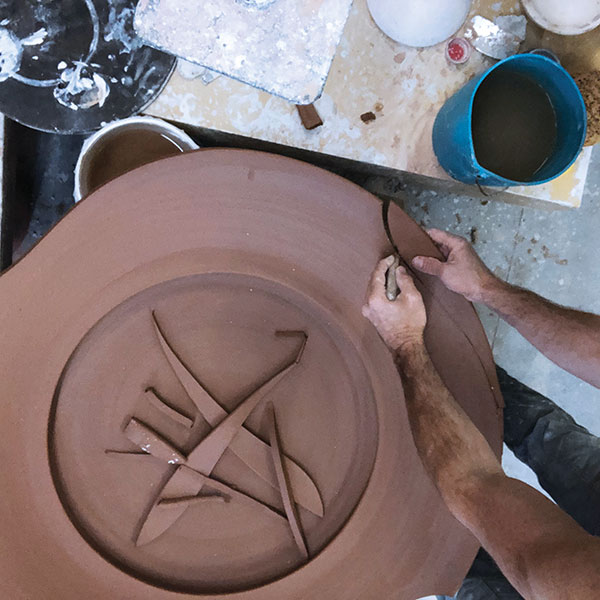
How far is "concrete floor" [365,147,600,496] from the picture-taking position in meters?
1.30

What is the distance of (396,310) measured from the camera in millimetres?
819

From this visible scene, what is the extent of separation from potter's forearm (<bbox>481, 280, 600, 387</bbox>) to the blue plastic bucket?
0.63ft

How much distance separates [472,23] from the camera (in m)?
0.98

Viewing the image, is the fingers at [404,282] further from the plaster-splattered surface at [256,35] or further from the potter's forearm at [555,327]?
the plaster-splattered surface at [256,35]

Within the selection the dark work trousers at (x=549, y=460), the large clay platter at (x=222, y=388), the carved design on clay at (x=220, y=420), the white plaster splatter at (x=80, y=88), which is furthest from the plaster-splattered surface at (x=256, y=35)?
the dark work trousers at (x=549, y=460)

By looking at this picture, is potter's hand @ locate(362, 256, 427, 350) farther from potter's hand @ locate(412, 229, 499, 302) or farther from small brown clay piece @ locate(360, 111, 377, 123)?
small brown clay piece @ locate(360, 111, 377, 123)

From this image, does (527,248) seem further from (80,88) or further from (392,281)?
(80,88)

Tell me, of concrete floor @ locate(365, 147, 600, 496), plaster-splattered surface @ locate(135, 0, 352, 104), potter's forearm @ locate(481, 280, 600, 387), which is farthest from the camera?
concrete floor @ locate(365, 147, 600, 496)

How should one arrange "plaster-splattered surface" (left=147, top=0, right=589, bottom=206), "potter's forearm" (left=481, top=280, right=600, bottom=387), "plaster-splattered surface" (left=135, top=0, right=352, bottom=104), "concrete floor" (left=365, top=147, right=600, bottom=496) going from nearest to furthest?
"plaster-splattered surface" (left=135, top=0, right=352, bottom=104) → "potter's forearm" (left=481, top=280, right=600, bottom=387) → "plaster-splattered surface" (left=147, top=0, right=589, bottom=206) → "concrete floor" (left=365, top=147, right=600, bottom=496)

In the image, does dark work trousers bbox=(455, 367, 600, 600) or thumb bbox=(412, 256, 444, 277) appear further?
dark work trousers bbox=(455, 367, 600, 600)

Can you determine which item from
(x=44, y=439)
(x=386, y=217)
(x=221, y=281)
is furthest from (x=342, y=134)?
(x=44, y=439)

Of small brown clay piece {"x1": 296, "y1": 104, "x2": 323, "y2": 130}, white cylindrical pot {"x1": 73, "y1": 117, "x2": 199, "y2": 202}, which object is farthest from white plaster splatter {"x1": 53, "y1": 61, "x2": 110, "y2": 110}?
small brown clay piece {"x1": 296, "y1": 104, "x2": 323, "y2": 130}

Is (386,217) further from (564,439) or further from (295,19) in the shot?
(564,439)

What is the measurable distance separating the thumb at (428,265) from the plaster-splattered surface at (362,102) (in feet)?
0.81
